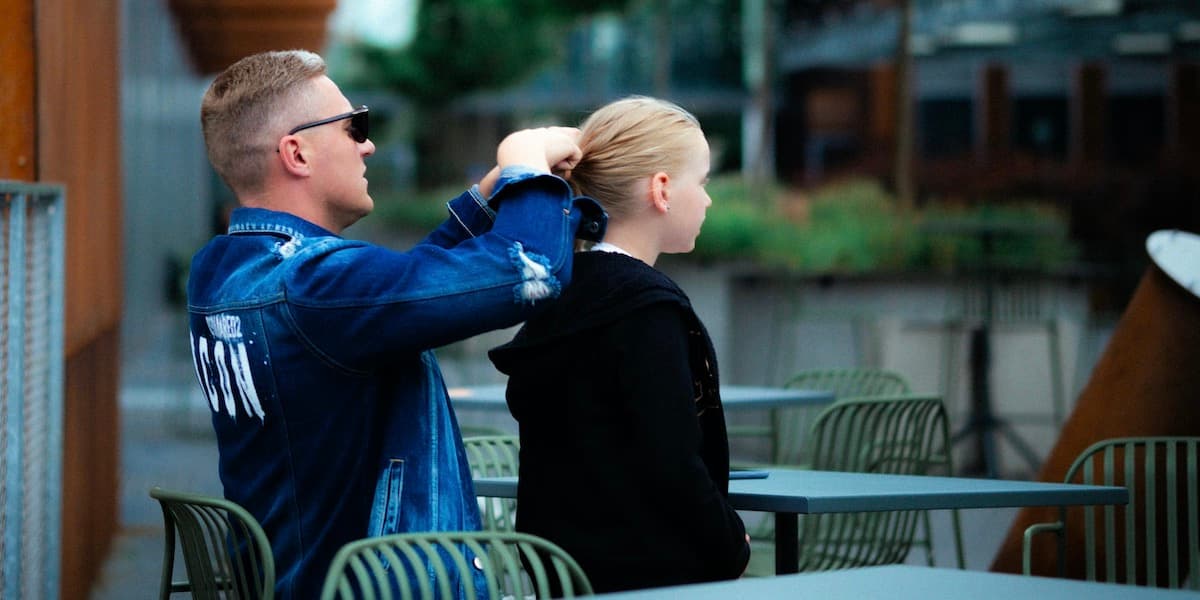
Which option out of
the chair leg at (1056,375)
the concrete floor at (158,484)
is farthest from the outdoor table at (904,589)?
the chair leg at (1056,375)

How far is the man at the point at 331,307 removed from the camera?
7.38 ft

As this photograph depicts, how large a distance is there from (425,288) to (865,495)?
1000 millimetres

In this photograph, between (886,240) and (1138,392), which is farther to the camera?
(886,240)

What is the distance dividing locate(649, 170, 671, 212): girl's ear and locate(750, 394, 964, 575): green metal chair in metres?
1.40

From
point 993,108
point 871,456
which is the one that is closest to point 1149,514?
point 871,456

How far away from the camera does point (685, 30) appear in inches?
1248

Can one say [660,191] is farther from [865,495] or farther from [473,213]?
[865,495]

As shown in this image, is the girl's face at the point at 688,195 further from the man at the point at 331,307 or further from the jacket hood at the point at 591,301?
the man at the point at 331,307

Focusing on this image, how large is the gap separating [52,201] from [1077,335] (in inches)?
254

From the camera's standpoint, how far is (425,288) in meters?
2.22

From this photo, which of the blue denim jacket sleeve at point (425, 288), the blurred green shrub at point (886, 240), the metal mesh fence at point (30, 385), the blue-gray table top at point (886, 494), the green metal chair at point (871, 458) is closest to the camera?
the blue denim jacket sleeve at point (425, 288)

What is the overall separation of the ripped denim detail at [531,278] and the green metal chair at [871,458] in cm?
197

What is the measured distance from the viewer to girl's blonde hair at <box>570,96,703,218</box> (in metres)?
2.84

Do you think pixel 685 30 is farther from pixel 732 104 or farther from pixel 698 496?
pixel 698 496
